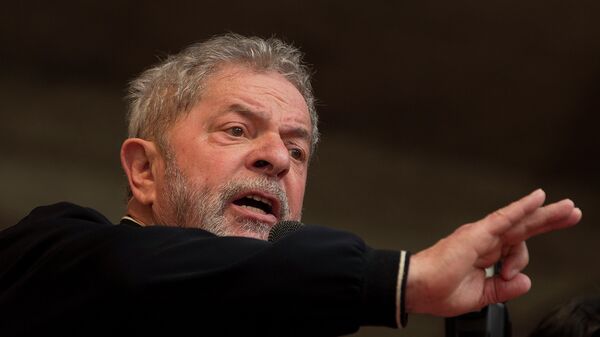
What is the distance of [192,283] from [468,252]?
13.5 inches

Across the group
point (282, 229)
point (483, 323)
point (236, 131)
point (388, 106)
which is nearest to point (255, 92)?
point (236, 131)

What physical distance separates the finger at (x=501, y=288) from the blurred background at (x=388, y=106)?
299 cm

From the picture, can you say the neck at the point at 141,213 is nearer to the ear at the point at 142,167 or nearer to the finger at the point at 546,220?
the ear at the point at 142,167

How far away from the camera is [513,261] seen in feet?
3.90

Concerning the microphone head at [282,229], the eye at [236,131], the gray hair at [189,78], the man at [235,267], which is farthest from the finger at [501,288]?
the gray hair at [189,78]

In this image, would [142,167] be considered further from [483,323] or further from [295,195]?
[483,323]

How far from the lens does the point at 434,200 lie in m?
4.98

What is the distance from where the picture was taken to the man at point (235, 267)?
113 cm

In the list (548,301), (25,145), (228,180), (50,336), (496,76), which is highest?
(496,76)

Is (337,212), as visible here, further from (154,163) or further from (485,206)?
(154,163)

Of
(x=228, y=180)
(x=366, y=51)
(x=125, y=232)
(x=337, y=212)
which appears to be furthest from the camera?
(x=337, y=212)

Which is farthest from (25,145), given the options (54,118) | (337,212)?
(337,212)

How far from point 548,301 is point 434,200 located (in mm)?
865

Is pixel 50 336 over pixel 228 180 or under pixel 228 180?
under
